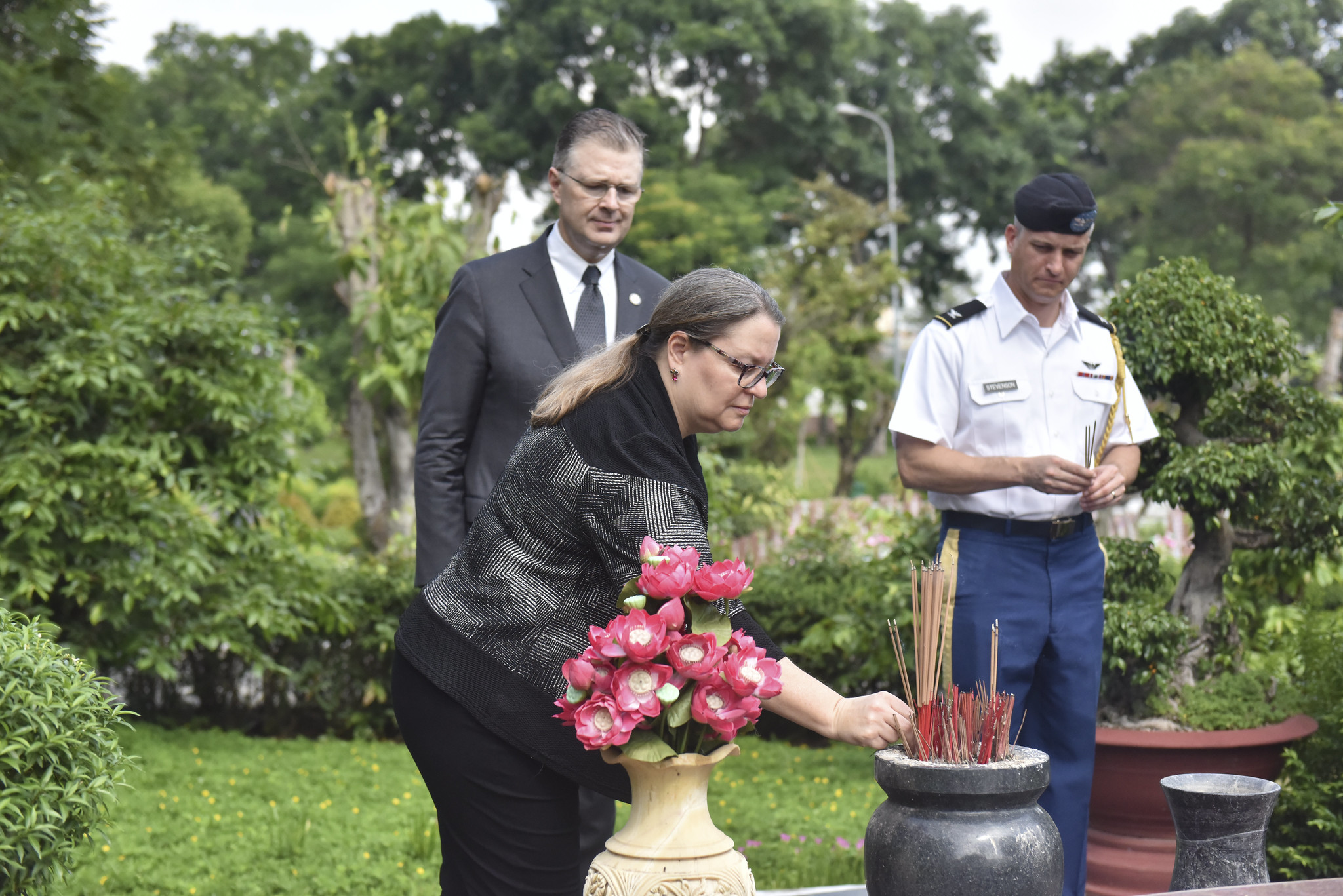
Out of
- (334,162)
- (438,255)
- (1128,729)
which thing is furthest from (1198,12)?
(1128,729)

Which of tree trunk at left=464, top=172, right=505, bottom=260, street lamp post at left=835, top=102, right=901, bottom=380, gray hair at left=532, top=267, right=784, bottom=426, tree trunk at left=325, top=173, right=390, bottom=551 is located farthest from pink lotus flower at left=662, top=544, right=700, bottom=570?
street lamp post at left=835, top=102, right=901, bottom=380

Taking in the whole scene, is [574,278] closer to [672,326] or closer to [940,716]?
[672,326]

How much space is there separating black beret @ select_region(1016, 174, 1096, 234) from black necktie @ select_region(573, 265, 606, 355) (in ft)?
3.49

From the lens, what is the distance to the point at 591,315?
3084 mm

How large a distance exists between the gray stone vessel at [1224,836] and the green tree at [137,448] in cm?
411

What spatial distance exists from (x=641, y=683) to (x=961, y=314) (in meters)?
1.90

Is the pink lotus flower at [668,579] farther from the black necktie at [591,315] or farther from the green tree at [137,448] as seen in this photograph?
the green tree at [137,448]

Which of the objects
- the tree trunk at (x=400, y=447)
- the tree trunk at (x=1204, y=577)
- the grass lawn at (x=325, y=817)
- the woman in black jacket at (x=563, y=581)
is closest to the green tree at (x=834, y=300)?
the tree trunk at (x=400, y=447)

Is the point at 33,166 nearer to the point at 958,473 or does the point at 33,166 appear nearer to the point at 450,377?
the point at 450,377

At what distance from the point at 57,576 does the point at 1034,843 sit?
→ 15.1 feet

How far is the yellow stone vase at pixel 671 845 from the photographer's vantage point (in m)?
1.77

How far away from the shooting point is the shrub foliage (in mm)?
2107

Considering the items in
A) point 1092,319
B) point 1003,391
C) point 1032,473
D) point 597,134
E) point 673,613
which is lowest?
point 673,613

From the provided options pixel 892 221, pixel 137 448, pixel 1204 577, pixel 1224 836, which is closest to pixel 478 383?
pixel 1224 836
